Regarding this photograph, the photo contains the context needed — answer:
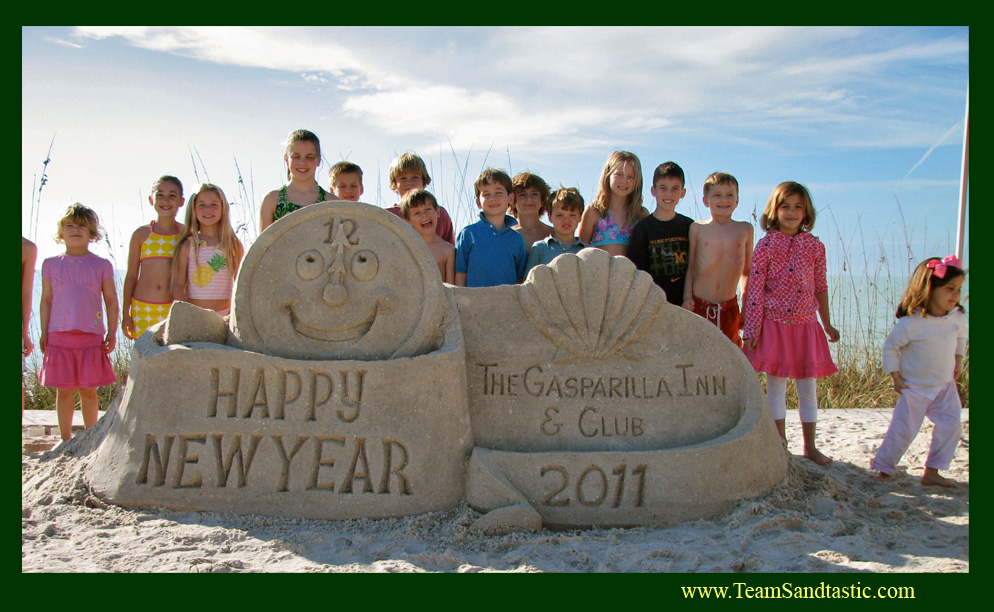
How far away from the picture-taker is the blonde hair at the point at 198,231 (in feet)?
13.6

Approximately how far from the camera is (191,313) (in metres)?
3.05

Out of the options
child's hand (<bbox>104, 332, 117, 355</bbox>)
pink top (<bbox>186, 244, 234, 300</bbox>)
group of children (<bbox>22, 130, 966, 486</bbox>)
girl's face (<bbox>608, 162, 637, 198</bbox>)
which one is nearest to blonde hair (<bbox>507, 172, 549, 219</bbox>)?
group of children (<bbox>22, 130, 966, 486</bbox>)

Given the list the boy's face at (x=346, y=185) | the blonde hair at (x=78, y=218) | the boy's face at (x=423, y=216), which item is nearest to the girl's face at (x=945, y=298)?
the boy's face at (x=423, y=216)

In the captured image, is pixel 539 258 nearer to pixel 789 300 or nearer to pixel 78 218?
pixel 789 300

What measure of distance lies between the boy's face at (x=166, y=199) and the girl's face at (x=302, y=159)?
0.76 m

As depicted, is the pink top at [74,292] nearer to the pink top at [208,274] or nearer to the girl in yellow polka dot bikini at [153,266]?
the girl in yellow polka dot bikini at [153,266]

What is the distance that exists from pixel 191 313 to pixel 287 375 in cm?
57

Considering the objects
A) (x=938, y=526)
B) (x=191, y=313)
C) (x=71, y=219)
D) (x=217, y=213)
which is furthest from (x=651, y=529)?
(x=71, y=219)

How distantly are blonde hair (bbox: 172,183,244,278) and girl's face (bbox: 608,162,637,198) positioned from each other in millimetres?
2431

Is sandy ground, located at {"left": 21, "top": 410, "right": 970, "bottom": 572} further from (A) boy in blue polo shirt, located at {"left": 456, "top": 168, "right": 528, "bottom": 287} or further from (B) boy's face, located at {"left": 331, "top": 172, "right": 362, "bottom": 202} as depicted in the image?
(B) boy's face, located at {"left": 331, "top": 172, "right": 362, "bottom": 202}

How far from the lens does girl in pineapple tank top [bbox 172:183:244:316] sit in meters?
4.12

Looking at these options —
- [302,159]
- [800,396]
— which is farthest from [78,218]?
[800,396]

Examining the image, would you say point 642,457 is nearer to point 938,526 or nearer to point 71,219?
point 938,526

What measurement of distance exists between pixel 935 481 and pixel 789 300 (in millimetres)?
1208
